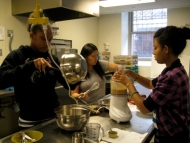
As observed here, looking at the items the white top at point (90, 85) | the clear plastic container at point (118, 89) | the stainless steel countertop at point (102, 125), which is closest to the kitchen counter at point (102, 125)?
the stainless steel countertop at point (102, 125)

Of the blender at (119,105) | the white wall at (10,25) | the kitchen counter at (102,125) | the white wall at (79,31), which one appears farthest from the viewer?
the white wall at (79,31)

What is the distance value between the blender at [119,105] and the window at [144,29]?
11.7 feet

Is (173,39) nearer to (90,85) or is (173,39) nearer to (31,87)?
(31,87)

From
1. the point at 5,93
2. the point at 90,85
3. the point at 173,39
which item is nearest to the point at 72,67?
the point at 173,39

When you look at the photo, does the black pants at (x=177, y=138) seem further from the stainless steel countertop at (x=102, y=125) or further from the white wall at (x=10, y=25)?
the white wall at (x=10, y=25)

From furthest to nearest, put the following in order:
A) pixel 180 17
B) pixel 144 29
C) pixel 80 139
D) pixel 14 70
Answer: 1. pixel 144 29
2. pixel 180 17
3. pixel 14 70
4. pixel 80 139

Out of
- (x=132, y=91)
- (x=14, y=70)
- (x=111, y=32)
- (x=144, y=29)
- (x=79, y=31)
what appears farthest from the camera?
(x=144, y=29)

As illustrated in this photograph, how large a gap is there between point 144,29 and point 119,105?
12.3 feet

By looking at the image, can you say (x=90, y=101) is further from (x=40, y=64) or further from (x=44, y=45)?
(x=40, y=64)

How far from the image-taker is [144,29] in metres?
4.81

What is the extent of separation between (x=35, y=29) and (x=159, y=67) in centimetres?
296

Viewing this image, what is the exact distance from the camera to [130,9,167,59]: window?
4637 mm

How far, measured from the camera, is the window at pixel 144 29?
464cm

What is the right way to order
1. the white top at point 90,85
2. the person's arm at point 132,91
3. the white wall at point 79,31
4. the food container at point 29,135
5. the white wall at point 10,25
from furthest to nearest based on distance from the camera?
the white wall at point 79,31 → the white wall at point 10,25 → the white top at point 90,85 → the person's arm at point 132,91 → the food container at point 29,135
